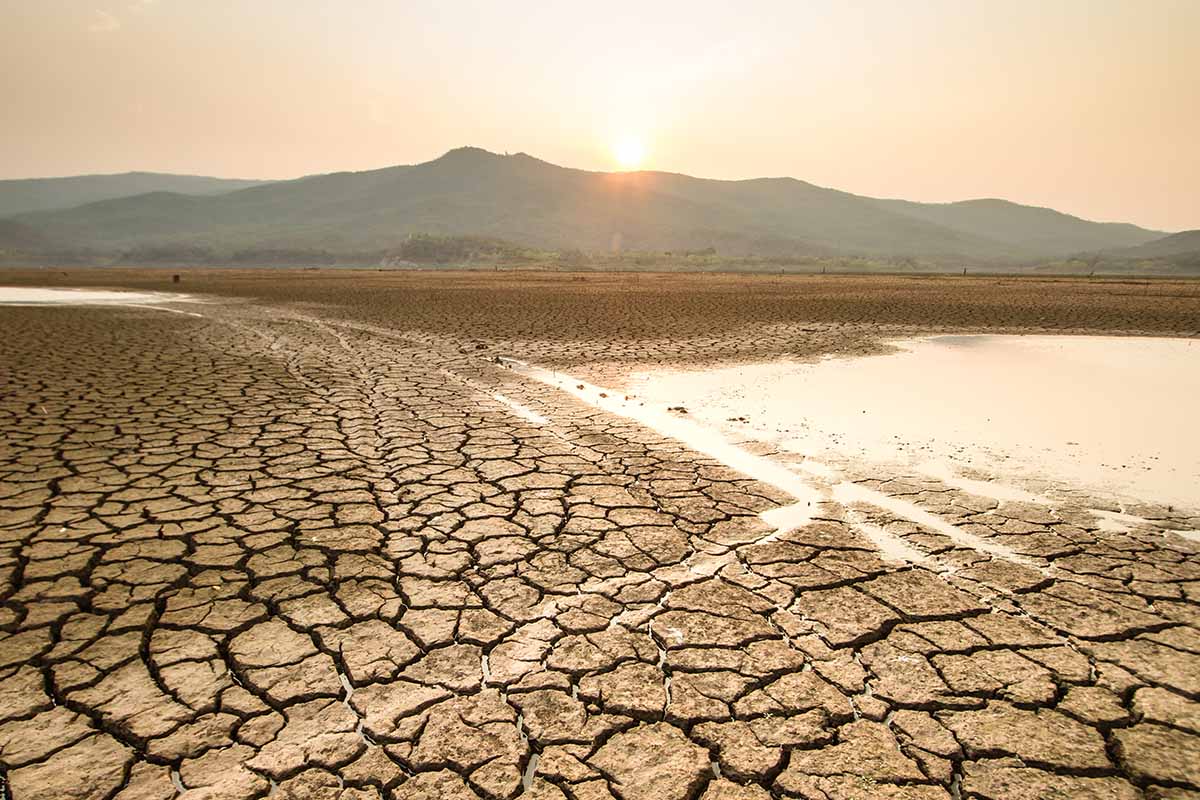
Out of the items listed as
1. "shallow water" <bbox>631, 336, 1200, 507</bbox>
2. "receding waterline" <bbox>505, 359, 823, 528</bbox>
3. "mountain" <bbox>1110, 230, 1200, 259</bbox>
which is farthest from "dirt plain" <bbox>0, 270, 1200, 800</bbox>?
"mountain" <bbox>1110, 230, 1200, 259</bbox>

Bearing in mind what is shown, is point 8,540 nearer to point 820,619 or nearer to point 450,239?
point 820,619

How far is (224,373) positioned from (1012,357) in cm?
1222

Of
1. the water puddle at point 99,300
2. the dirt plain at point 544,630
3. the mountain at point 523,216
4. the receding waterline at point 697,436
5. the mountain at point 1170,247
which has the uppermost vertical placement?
the mountain at point 523,216

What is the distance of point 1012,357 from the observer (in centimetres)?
988

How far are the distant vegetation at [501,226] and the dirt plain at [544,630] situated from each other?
77403mm

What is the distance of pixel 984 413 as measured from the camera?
20.9 ft

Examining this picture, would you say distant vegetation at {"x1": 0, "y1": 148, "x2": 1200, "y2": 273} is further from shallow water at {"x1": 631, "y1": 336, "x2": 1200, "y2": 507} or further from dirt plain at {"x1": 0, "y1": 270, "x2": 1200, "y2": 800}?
dirt plain at {"x1": 0, "y1": 270, "x2": 1200, "y2": 800}

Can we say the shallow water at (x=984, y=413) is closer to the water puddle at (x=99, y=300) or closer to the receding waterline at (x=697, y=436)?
the receding waterline at (x=697, y=436)

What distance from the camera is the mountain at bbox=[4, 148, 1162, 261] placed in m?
129

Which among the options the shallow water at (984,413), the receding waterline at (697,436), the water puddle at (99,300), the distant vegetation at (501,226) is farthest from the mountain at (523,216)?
the receding waterline at (697,436)

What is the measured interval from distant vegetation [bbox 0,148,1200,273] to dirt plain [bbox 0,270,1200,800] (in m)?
77.4

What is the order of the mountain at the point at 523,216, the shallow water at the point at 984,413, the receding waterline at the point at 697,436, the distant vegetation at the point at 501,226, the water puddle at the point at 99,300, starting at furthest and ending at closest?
the mountain at the point at 523,216 → the distant vegetation at the point at 501,226 → the water puddle at the point at 99,300 → the shallow water at the point at 984,413 → the receding waterline at the point at 697,436

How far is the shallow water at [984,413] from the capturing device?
471 centimetres

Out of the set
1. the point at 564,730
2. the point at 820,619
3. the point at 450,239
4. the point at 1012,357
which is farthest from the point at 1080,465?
the point at 450,239
